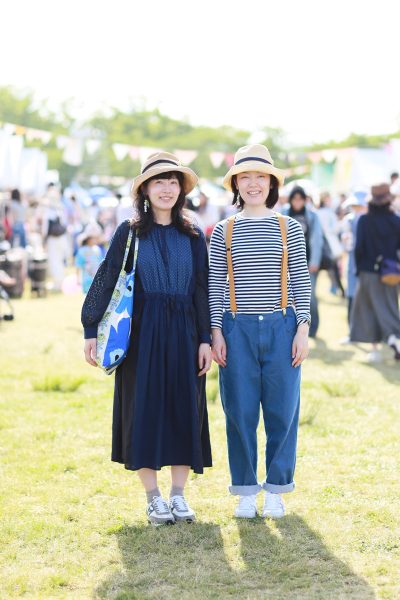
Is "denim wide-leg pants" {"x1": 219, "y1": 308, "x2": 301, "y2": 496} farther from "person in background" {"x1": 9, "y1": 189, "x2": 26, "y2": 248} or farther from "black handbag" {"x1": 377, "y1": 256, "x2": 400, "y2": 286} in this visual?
"person in background" {"x1": 9, "y1": 189, "x2": 26, "y2": 248}

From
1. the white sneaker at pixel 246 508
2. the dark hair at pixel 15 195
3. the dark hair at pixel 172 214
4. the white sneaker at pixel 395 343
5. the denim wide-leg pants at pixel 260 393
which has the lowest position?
the white sneaker at pixel 246 508

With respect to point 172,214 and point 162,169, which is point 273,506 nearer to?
point 172,214

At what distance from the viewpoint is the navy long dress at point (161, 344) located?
14.8ft

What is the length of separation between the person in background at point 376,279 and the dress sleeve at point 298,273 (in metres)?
4.90

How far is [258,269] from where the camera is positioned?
4.51m

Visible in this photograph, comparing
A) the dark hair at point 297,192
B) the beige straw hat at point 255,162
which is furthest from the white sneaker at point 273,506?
the dark hair at point 297,192

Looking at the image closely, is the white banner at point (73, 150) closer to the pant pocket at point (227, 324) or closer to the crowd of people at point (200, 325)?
the crowd of people at point (200, 325)

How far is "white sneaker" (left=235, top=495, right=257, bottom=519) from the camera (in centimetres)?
471

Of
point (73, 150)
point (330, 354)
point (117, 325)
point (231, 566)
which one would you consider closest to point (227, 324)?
point (117, 325)

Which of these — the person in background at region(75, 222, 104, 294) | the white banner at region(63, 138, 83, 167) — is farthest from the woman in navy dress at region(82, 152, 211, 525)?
the white banner at region(63, 138, 83, 167)

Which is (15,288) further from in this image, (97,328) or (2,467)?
(97,328)

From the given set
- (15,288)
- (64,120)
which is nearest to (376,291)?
(15,288)

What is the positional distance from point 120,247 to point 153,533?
1343 millimetres

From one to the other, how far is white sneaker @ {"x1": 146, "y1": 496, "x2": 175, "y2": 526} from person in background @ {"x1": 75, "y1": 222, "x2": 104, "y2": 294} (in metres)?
6.94
